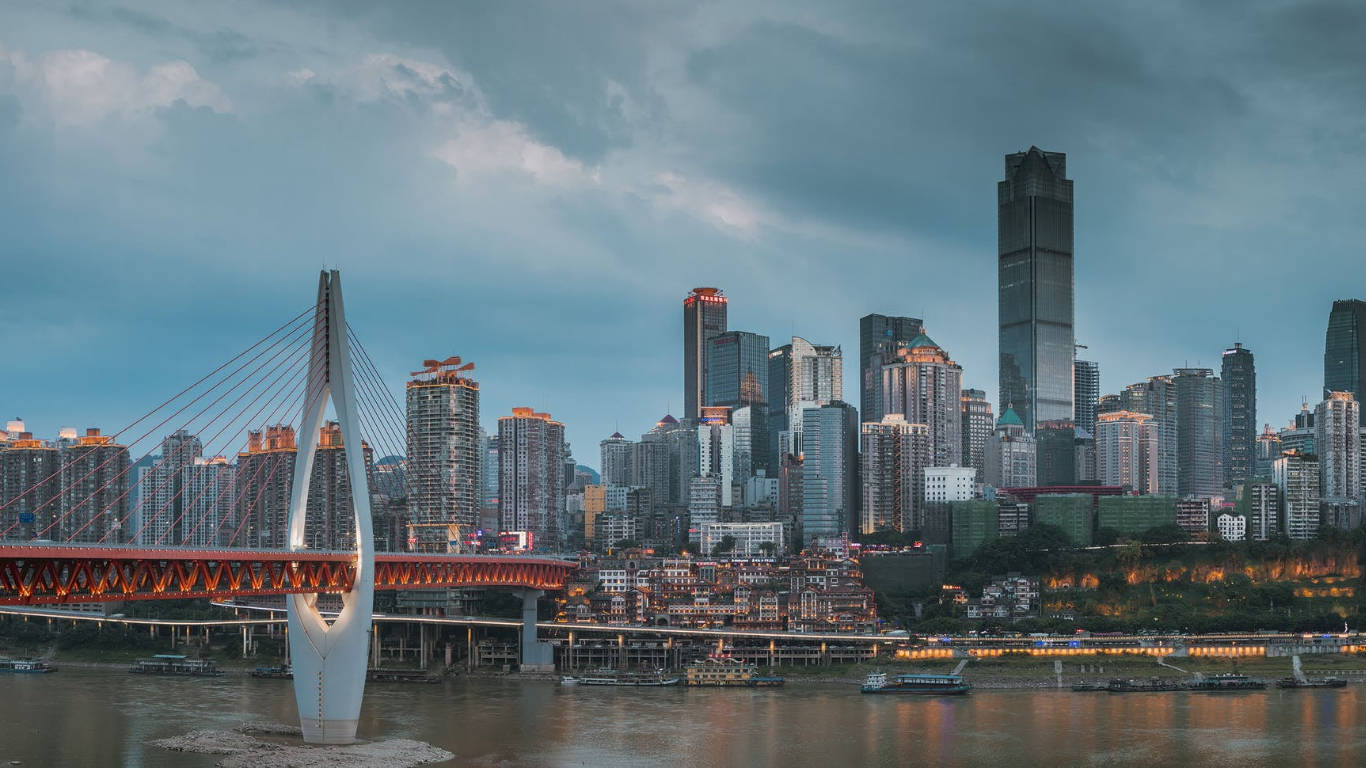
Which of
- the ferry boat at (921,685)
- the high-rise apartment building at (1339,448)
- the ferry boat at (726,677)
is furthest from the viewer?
the high-rise apartment building at (1339,448)

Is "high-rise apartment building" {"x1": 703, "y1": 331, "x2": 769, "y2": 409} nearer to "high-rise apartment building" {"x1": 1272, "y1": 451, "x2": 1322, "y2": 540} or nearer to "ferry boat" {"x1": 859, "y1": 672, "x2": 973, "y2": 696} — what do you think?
"high-rise apartment building" {"x1": 1272, "y1": 451, "x2": 1322, "y2": 540}

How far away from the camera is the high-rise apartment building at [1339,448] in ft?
338

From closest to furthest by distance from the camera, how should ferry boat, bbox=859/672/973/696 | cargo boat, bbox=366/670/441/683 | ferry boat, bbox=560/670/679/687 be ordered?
ferry boat, bbox=859/672/973/696 → ferry boat, bbox=560/670/679/687 → cargo boat, bbox=366/670/441/683

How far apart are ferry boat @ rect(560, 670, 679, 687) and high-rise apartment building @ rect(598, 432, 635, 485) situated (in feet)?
274

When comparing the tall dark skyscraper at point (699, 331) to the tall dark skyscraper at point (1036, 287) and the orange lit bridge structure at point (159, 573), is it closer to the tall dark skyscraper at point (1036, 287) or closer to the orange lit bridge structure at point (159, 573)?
the tall dark skyscraper at point (1036, 287)

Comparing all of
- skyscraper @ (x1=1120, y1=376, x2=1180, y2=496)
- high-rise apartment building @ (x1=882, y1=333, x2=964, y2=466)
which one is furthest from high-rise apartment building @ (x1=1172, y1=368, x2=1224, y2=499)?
high-rise apartment building @ (x1=882, y1=333, x2=964, y2=466)

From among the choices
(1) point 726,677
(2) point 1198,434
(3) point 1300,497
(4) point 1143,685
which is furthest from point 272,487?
(2) point 1198,434

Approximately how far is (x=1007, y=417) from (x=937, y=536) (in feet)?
153

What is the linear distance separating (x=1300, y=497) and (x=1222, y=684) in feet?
118

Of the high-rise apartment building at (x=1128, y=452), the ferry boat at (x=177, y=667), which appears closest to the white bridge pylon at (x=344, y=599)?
the ferry boat at (x=177, y=667)

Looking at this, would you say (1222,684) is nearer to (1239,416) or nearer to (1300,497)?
(1300,497)

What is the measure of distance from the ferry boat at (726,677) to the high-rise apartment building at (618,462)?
277 feet

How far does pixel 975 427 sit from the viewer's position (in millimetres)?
133750

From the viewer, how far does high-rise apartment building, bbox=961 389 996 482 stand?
129 metres
